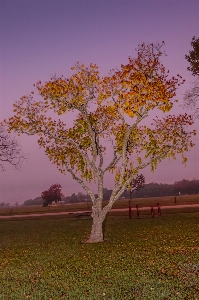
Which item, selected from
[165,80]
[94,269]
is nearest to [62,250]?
[94,269]

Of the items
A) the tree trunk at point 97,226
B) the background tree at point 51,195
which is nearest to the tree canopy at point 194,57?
the tree trunk at point 97,226

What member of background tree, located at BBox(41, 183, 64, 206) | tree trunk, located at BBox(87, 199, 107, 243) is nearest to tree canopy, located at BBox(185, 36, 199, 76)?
tree trunk, located at BBox(87, 199, 107, 243)

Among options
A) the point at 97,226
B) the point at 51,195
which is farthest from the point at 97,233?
the point at 51,195

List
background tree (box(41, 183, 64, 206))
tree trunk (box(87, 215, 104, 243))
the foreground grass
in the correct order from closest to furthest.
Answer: the foreground grass < tree trunk (box(87, 215, 104, 243)) < background tree (box(41, 183, 64, 206))

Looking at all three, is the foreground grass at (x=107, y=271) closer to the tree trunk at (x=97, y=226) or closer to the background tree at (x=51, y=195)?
the tree trunk at (x=97, y=226)

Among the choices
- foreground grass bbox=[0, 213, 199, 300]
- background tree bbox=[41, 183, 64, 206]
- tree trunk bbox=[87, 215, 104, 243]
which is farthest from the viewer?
background tree bbox=[41, 183, 64, 206]

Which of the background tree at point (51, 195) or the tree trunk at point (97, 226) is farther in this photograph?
the background tree at point (51, 195)

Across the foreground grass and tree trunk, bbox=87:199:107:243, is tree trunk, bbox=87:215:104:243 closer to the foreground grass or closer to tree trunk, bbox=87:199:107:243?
tree trunk, bbox=87:199:107:243

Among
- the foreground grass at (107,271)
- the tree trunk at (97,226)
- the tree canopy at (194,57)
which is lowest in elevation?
the foreground grass at (107,271)

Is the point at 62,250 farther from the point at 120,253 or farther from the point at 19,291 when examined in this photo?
the point at 19,291

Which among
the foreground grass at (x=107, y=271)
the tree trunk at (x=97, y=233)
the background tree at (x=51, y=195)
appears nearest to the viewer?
the foreground grass at (x=107, y=271)

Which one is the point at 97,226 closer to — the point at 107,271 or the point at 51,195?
the point at 107,271

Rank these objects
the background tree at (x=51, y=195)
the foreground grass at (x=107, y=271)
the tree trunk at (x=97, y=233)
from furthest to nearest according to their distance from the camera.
→ the background tree at (x=51, y=195)
the tree trunk at (x=97, y=233)
the foreground grass at (x=107, y=271)

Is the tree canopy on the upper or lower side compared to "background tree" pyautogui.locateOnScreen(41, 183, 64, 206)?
upper
